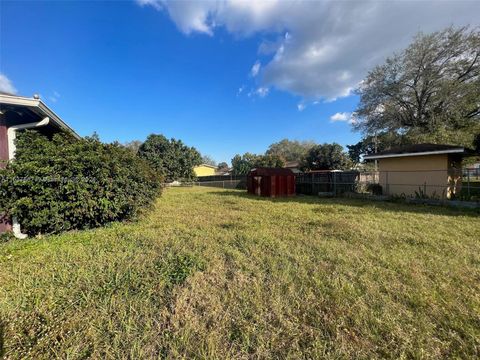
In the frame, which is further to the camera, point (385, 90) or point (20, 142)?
point (385, 90)

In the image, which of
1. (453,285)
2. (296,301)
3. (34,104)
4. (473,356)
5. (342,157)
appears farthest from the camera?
(342,157)

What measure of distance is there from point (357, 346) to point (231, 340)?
111cm

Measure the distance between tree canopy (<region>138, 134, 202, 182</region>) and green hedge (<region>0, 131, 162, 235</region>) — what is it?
947 inches

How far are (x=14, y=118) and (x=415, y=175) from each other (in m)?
15.8

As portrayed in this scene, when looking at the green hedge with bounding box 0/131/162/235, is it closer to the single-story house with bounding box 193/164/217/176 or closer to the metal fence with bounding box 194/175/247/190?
the metal fence with bounding box 194/175/247/190

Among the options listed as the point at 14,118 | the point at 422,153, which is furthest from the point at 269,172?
the point at 14,118

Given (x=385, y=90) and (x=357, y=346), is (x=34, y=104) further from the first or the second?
(x=385, y=90)

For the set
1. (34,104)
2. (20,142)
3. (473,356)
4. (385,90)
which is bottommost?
(473,356)

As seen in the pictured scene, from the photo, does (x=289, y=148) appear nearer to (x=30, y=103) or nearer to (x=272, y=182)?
(x=272, y=182)

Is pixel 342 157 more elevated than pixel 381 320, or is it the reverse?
pixel 342 157

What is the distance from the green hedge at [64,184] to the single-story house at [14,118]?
161 millimetres

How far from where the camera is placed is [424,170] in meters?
11.5

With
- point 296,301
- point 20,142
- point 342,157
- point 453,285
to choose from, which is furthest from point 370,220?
point 342,157

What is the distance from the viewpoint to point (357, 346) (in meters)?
2.02
